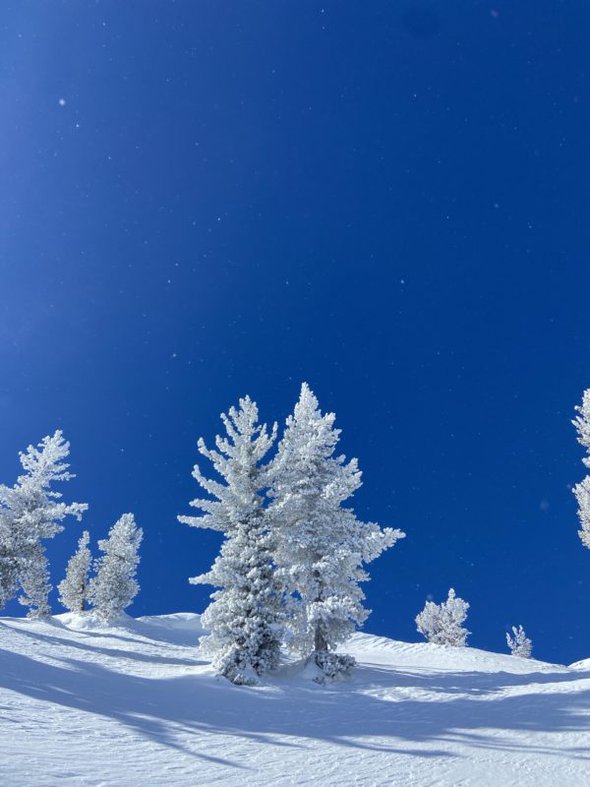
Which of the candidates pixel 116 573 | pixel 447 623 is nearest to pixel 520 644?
pixel 447 623

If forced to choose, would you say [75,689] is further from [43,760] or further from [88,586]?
[88,586]

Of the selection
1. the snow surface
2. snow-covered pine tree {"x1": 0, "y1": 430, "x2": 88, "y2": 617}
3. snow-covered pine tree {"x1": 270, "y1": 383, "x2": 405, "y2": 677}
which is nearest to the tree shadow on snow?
the snow surface

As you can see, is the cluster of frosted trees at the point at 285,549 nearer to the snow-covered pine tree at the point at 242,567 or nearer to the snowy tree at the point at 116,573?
the snow-covered pine tree at the point at 242,567

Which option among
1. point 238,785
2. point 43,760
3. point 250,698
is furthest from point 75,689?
point 238,785

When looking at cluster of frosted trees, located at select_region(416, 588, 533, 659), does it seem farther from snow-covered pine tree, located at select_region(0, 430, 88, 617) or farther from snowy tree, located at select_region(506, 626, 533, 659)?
snow-covered pine tree, located at select_region(0, 430, 88, 617)

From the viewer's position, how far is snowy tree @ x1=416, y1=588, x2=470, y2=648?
165 ft

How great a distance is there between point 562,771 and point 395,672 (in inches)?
523

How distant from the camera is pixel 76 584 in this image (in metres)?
46.1

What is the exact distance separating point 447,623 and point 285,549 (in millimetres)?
41152

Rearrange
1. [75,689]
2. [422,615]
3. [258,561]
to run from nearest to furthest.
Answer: [75,689]
[258,561]
[422,615]

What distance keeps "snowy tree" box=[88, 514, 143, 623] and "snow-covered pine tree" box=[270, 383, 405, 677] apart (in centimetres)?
2850

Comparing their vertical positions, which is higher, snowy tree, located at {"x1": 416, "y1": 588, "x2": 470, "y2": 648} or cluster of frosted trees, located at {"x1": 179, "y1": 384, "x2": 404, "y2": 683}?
cluster of frosted trees, located at {"x1": 179, "y1": 384, "x2": 404, "y2": 683}

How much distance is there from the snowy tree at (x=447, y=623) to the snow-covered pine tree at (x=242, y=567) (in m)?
39.2

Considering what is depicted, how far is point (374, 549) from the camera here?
18516 mm
